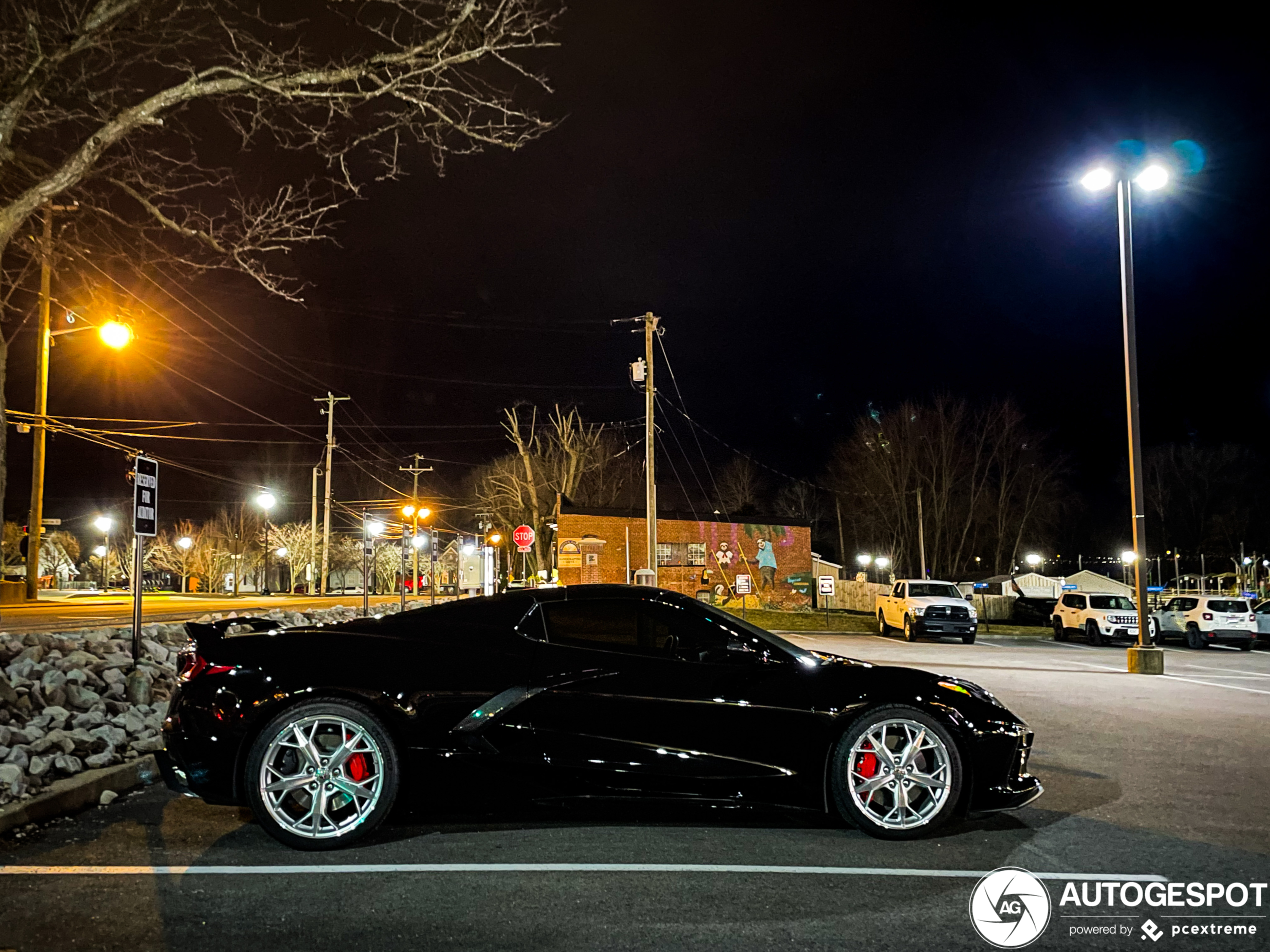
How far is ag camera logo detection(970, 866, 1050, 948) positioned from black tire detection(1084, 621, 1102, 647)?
2753 cm

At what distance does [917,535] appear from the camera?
5872 centimetres

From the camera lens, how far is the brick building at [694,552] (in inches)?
1916

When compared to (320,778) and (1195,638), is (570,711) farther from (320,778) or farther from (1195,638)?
(1195,638)

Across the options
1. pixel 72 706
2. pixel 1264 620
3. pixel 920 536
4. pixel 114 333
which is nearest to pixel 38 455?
pixel 114 333

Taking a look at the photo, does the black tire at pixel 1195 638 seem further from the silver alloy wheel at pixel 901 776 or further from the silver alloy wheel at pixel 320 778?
the silver alloy wheel at pixel 320 778

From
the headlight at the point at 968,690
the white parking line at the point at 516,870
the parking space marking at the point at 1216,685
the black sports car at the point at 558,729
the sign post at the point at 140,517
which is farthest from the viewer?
the parking space marking at the point at 1216,685

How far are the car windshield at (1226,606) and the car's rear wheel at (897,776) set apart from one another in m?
27.0

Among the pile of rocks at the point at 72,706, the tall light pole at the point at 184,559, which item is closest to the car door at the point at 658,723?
the pile of rocks at the point at 72,706

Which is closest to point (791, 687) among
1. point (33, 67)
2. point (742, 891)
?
point (742, 891)

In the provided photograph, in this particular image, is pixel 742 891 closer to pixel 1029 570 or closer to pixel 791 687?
pixel 791 687

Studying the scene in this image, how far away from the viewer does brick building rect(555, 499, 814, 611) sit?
48656 millimetres

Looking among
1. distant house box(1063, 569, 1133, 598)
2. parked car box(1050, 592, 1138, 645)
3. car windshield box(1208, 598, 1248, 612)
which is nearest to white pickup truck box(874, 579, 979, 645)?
parked car box(1050, 592, 1138, 645)

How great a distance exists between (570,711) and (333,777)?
1272 mm

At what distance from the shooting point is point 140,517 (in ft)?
34.1
